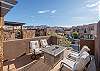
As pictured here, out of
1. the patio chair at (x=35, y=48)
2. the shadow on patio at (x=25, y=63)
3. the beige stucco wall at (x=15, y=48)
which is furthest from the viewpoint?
the patio chair at (x=35, y=48)

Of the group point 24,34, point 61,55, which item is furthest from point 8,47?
point 61,55

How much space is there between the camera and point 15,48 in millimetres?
8992

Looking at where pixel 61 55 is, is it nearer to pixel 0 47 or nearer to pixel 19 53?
pixel 19 53

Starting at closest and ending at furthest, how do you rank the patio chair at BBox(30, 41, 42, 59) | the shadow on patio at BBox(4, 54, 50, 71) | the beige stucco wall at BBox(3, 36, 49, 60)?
the shadow on patio at BBox(4, 54, 50, 71) < the beige stucco wall at BBox(3, 36, 49, 60) < the patio chair at BBox(30, 41, 42, 59)

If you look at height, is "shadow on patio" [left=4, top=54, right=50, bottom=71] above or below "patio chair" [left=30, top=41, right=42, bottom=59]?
below

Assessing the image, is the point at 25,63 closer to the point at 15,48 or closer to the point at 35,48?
the point at 15,48

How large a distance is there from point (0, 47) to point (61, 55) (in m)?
4.85

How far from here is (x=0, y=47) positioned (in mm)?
1732

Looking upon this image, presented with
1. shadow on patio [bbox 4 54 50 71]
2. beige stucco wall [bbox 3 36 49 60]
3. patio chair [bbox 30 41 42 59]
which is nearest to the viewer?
shadow on patio [bbox 4 54 50 71]

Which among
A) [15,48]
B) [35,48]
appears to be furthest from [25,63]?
[35,48]

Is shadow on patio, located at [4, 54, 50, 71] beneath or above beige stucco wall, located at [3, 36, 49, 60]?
beneath

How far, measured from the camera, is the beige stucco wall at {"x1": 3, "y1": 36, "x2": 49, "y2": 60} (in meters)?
8.23

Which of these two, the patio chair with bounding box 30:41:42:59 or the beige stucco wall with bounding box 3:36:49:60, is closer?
the beige stucco wall with bounding box 3:36:49:60

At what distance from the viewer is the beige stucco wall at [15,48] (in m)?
8.23
